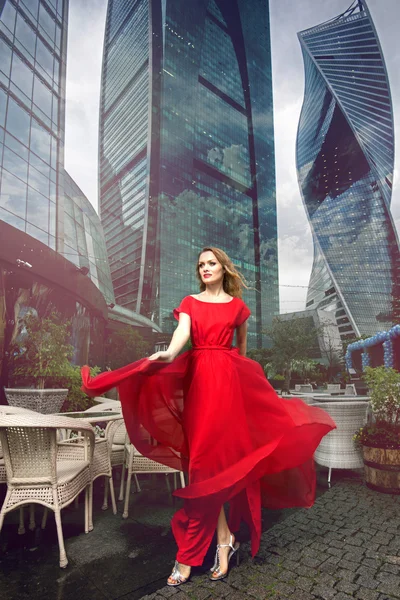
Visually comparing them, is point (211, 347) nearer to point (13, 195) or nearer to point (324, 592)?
point (324, 592)

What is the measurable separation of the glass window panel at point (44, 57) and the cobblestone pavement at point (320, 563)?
650 inches

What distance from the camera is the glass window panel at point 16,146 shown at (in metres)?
10.7

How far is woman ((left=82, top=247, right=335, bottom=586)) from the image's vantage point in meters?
1.63

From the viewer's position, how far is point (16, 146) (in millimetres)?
11047

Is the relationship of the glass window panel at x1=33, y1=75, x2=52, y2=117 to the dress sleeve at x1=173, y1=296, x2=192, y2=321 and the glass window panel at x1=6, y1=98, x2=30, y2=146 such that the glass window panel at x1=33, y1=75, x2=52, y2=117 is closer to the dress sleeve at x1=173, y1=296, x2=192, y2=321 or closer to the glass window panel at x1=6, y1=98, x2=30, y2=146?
the glass window panel at x1=6, y1=98, x2=30, y2=146

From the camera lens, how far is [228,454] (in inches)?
Answer: 65.4

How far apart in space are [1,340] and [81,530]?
19.4 ft

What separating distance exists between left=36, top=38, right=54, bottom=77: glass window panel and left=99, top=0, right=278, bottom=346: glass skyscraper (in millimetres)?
35602

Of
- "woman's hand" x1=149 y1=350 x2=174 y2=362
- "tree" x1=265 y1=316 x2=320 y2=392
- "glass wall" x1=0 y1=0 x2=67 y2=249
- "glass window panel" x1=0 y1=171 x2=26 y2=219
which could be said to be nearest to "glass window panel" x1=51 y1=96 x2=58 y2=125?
"glass wall" x1=0 y1=0 x2=67 y2=249

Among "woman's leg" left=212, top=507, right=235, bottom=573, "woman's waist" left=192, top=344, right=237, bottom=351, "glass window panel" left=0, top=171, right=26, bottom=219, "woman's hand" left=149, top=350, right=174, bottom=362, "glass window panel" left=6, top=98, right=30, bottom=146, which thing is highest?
"glass window panel" left=6, top=98, right=30, bottom=146

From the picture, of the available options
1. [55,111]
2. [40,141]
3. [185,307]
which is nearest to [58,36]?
[55,111]

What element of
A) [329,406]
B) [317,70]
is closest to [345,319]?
[317,70]

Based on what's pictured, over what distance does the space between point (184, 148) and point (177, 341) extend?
2568 inches

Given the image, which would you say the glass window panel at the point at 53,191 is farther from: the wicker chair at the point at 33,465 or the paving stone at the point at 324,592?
the paving stone at the point at 324,592
